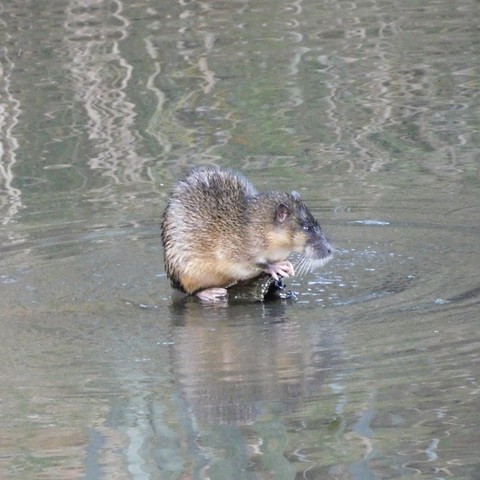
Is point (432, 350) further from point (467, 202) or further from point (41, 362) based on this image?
point (467, 202)

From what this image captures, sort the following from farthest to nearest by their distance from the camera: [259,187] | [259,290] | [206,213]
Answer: [259,187] < [206,213] < [259,290]

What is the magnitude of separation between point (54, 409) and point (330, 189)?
462cm

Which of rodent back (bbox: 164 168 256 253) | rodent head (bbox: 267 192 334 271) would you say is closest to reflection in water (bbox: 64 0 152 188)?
rodent back (bbox: 164 168 256 253)

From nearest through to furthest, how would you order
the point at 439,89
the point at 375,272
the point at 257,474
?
the point at 257,474
the point at 375,272
the point at 439,89

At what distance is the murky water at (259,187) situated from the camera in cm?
614

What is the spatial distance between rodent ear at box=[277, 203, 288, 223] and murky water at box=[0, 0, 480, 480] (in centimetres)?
42

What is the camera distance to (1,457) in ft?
19.9

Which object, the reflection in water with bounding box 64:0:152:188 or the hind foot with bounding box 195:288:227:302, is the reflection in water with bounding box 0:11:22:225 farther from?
the hind foot with bounding box 195:288:227:302

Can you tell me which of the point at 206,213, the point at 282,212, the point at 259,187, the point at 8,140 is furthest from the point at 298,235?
the point at 8,140

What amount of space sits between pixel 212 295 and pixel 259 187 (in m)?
2.48

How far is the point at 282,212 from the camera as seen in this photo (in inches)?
338

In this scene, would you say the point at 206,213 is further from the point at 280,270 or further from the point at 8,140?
the point at 8,140

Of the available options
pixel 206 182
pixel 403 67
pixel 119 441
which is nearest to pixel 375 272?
pixel 206 182

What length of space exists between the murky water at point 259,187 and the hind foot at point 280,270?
155mm
